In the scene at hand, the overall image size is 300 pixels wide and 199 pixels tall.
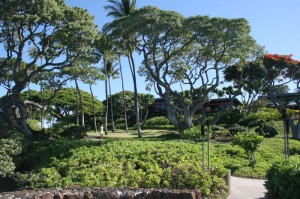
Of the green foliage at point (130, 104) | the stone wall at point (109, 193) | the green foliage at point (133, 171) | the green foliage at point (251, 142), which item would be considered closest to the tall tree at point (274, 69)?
the green foliage at point (251, 142)

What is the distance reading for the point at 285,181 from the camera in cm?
684

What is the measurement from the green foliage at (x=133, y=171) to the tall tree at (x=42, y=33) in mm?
9091

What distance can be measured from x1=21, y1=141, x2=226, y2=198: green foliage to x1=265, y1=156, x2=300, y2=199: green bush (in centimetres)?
130

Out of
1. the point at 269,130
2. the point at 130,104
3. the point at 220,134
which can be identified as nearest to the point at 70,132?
the point at 220,134

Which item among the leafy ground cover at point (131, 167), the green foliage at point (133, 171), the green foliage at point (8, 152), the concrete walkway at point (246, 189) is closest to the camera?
the green foliage at point (133, 171)

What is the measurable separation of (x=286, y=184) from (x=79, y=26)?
15.0 metres

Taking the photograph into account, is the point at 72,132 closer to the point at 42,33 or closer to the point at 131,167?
the point at 42,33

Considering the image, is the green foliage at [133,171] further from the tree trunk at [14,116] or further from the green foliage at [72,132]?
the green foliage at [72,132]

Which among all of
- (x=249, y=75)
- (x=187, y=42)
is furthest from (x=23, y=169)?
(x=249, y=75)

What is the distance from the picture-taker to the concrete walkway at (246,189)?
8828 millimetres

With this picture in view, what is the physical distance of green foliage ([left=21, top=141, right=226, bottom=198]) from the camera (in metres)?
8.33

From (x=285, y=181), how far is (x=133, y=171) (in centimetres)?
361

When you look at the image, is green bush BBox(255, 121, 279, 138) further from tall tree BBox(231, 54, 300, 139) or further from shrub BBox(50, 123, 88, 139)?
shrub BBox(50, 123, 88, 139)

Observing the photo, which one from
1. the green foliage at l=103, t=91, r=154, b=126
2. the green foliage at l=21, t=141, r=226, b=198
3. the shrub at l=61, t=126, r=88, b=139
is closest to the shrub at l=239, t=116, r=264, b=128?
the shrub at l=61, t=126, r=88, b=139
